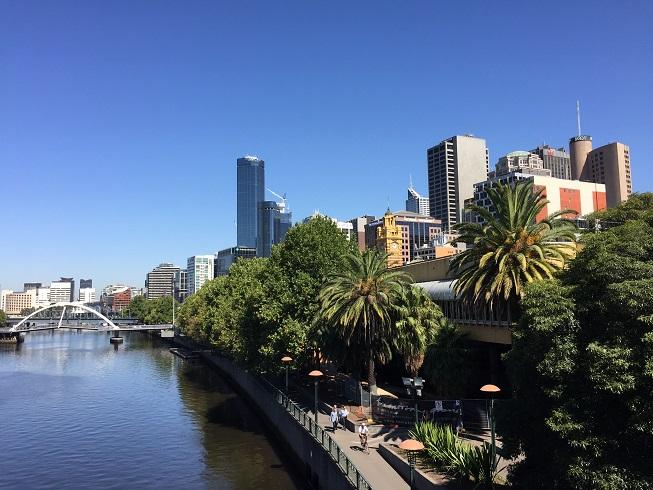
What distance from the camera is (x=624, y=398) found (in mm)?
14320

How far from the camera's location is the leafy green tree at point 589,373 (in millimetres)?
14164

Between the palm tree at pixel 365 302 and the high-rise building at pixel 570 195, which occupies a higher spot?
the high-rise building at pixel 570 195

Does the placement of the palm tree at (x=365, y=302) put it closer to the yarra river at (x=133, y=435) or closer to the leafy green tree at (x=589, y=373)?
the yarra river at (x=133, y=435)

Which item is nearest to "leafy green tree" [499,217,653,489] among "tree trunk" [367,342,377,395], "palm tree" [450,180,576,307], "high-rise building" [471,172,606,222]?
"palm tree" [450,180,576,307]

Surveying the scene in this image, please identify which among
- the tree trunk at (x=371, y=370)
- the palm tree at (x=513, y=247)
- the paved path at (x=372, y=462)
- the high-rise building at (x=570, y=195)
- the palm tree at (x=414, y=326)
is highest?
the high-rise building at (x=570, y=195)

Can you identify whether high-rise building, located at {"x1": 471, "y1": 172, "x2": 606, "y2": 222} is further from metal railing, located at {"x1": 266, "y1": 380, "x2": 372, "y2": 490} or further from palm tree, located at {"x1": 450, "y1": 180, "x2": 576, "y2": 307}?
palm tree, located at {"x1": 450, "y1": 180, "x2": 576, "y2": 307}

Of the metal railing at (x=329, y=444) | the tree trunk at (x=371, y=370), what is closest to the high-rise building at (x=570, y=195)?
the tree trunk at (x=371, y=370)

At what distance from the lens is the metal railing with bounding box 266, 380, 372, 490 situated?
22.5 metres

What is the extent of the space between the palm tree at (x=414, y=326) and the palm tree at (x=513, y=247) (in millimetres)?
6142

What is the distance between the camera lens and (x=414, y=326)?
1430 inches

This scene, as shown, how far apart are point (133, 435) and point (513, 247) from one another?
3537 centimetres

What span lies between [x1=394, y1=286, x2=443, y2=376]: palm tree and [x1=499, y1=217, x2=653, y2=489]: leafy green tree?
1736 cm

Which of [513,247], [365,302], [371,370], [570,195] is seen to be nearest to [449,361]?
[371,370]

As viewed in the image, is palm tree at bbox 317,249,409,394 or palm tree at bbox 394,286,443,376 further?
palm tree at bbox 317,249,409,394
